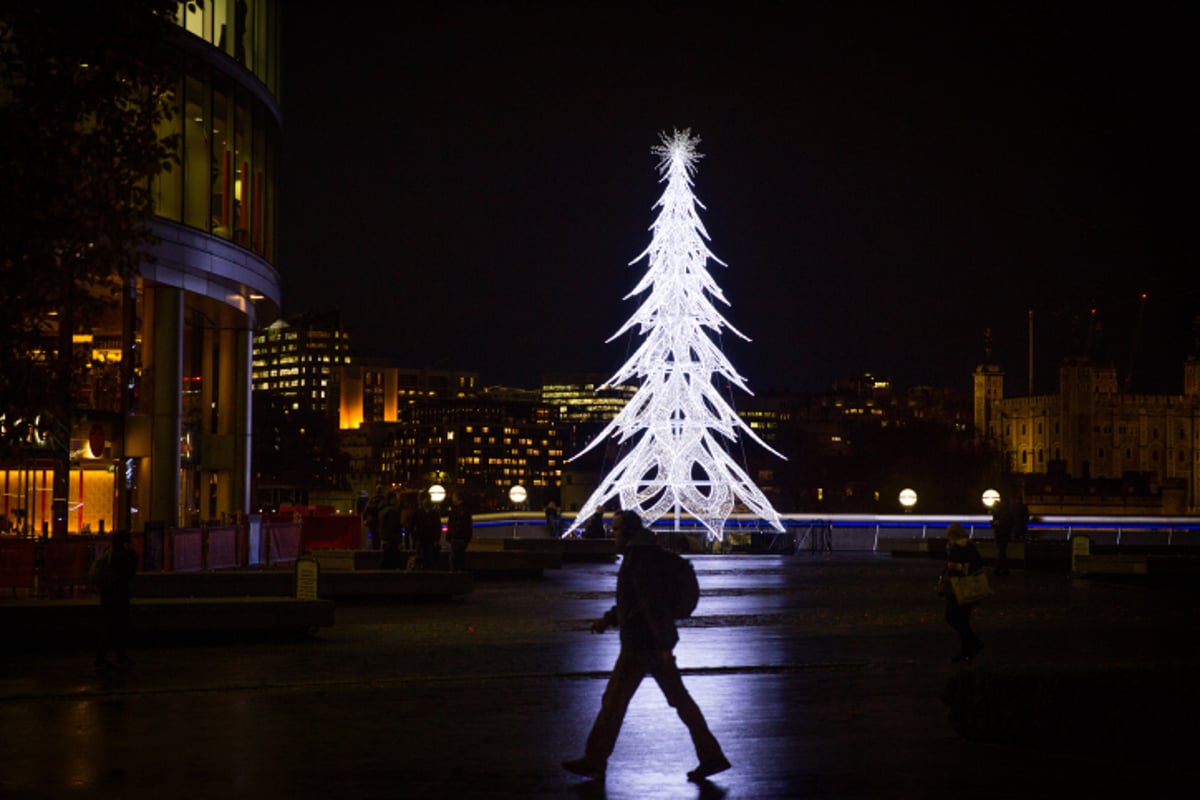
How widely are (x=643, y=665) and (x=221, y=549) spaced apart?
23.3m

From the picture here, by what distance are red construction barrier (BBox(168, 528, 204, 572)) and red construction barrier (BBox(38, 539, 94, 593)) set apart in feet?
12.8

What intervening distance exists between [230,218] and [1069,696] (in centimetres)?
3534

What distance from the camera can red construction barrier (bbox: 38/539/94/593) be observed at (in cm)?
2494

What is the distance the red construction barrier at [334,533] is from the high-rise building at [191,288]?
7.12ft

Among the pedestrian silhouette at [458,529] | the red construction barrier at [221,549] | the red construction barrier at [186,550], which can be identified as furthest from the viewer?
the pedestrian silhouette at [458,529]

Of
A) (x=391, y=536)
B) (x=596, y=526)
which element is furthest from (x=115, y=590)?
(x=596, y=526)

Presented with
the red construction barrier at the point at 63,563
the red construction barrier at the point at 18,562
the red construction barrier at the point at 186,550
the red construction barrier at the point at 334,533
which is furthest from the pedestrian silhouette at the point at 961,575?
the red construction barrier at the point at 334,533

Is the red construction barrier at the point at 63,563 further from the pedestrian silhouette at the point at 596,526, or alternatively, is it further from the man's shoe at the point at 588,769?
the pedestrian silhouette at the point at 596,526

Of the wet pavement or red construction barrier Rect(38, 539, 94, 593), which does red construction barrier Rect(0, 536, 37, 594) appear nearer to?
red construction barrier Rect(38, 539, 94, 593)

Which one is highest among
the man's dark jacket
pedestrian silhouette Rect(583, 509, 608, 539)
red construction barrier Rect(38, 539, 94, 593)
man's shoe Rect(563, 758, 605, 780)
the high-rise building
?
the high-rise building

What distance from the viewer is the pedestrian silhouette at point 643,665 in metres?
10.8

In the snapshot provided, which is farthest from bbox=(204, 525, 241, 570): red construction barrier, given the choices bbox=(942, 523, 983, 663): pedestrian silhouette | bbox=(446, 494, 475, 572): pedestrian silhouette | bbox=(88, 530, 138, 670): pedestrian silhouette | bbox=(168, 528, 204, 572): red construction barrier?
bbox=(942, 523, 983, 663): pedestrian silhouette

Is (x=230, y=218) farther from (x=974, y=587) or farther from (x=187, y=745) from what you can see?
(x=187, y=745)

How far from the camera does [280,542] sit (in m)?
37.2
